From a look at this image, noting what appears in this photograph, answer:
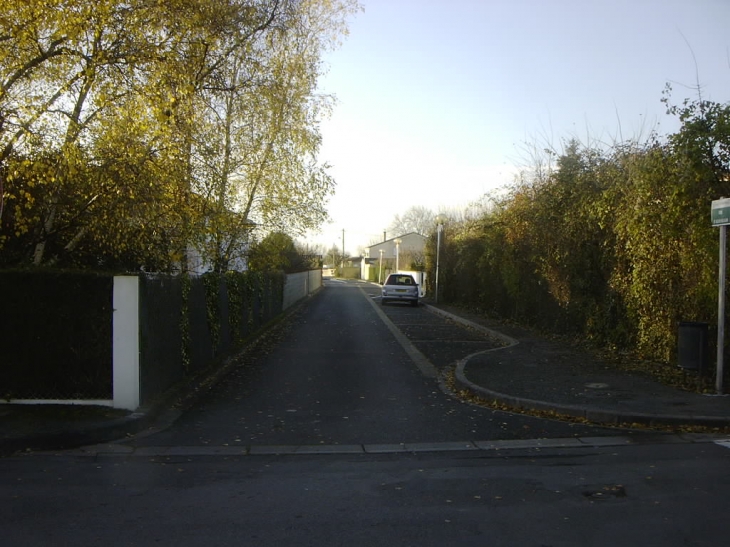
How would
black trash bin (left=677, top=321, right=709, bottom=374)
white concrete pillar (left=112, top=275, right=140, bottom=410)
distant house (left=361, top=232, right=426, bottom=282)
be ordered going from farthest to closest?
distant house (left=361, top=232, right=426, bottom=282) < black trash bin (left=677, top=321, right=709, bottom=374) < white concrete pillar (left=112, top=275, right=140, bottom=410)

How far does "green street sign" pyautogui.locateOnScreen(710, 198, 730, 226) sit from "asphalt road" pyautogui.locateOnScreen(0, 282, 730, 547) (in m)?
3.35

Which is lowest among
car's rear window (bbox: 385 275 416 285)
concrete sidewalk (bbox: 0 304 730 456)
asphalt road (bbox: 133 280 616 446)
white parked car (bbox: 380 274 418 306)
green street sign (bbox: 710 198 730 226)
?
asphalt road (bbox: 133 280 616 446)

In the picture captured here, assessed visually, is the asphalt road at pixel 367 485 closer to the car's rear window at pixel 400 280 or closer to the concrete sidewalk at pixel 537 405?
the concrete sidewalk at pixel 537 405

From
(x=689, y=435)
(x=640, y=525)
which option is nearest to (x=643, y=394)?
(x=689, y=435)

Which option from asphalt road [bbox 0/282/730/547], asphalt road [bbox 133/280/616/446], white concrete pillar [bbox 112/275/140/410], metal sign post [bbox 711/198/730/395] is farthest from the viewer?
metal sign post [bbox 711/198/730/395]

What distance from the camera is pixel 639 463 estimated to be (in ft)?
21.0

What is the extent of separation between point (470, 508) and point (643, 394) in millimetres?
5408

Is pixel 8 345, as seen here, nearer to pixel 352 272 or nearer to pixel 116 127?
pixel 116 127

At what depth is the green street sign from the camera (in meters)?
9.19

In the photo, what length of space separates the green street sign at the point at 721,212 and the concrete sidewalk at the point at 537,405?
2.37m

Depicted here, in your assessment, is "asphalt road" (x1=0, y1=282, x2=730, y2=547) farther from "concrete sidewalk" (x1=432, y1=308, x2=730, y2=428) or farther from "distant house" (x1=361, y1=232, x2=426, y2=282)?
"distant house" (x1=361, y1=232, x2=426, y2=282)

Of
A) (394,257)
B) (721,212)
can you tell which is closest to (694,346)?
(721,212)

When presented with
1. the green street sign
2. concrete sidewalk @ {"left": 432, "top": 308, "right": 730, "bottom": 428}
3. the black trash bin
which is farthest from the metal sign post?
concrete sidewalk @ {"left": 432, "top": 308, "right": 730, "bottom": 428}

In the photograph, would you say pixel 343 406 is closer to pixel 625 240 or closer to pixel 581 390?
pixel 581 390
